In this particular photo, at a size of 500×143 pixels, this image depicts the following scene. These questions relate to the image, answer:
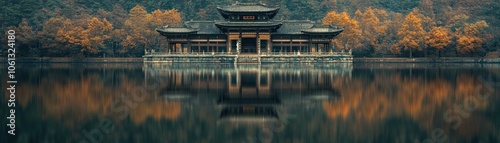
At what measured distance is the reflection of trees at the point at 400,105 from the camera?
1856cm

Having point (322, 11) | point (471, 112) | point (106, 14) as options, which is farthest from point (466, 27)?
point (471, 112)

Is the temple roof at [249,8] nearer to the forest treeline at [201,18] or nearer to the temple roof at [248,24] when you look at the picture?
the temple roof at [248,24]

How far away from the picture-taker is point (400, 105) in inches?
918

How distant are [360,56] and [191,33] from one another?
20253mm

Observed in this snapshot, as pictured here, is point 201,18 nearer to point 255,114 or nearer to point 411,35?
point 411,35

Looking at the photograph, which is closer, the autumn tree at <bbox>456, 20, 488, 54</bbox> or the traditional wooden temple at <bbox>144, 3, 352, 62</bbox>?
the traditional wooden temple at <bbox>144, 3, 352, 62</bbox>

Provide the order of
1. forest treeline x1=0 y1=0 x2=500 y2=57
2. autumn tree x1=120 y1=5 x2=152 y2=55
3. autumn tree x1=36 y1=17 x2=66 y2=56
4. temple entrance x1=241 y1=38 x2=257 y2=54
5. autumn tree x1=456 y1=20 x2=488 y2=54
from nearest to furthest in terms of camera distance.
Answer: autumn tree x1=456 y1=20 x2=488 y2=54 → autumn tree x1=36 y1=17 x2=66 y2=56 → forest treeline x1=0 y1=0 x2=500 y2=57 → temple entrance x1=241 y1=38 x2=257 y2=54 → autumn tree x1=120 y1=5 x2=152 y2=55

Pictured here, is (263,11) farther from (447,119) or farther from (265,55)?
(447,119)

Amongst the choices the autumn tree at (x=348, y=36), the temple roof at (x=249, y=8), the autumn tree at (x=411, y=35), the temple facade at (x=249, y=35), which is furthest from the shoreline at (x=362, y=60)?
the temple roof at (x=249, y=8)

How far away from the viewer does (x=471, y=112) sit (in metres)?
21.0

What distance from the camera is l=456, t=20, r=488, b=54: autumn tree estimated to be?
73000 millimetres

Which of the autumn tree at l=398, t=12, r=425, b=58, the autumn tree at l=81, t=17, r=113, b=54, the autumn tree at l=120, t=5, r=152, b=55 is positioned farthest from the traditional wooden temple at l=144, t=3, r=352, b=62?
the autumn tree at l=398, t=12, r=425, b=58

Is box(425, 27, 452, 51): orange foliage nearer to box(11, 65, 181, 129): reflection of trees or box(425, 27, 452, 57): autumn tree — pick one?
box(425, 27, 452, 57): autumn tree

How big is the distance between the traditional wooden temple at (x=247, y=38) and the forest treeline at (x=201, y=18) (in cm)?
617
